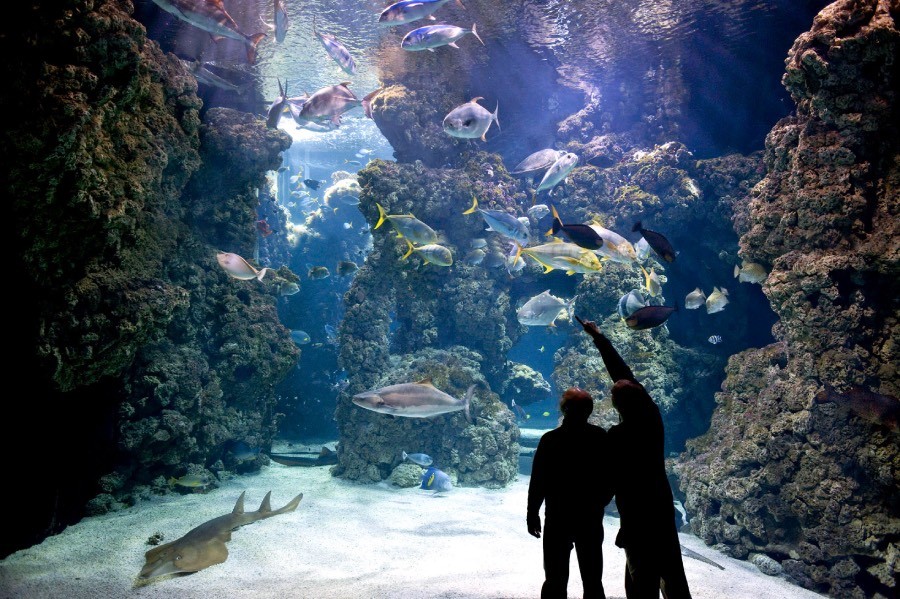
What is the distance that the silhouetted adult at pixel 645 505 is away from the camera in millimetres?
1988

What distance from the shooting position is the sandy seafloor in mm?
3439

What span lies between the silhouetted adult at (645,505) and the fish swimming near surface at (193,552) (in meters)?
3.73

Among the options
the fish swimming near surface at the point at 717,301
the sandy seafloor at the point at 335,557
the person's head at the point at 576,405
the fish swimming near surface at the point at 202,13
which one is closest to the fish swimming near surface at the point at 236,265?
the fish swimming near surface at the point at 202,13

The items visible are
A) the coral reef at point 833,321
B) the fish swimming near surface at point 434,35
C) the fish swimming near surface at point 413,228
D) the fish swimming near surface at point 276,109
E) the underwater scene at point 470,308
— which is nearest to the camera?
the underwater scene at point 470,308

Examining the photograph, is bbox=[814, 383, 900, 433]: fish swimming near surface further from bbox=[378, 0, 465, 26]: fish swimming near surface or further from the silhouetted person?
bbox=[378, 0, 465, 26]: fish swimming near surface

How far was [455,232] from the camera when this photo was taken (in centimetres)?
1013

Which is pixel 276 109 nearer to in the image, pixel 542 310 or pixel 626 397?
pixel 542 310

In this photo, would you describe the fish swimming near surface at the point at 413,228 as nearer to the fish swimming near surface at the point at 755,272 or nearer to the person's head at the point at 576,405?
the fish swimming near surface at the point at 755,272

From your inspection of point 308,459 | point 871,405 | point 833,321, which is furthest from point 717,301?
point 308,459

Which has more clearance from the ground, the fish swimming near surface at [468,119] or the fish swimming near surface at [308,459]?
the fish swimming near surface at [468,119]

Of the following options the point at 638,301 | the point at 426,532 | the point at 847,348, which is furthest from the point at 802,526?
the point at 426,532

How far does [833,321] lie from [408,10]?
6665mm

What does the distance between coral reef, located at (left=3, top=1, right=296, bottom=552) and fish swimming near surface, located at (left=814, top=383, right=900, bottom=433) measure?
7.93m

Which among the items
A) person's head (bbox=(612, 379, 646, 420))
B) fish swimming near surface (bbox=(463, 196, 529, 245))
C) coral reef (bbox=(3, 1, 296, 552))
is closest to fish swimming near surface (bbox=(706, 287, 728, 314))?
fish swimming near surface (bbox=(463, 196, 529, 245))
